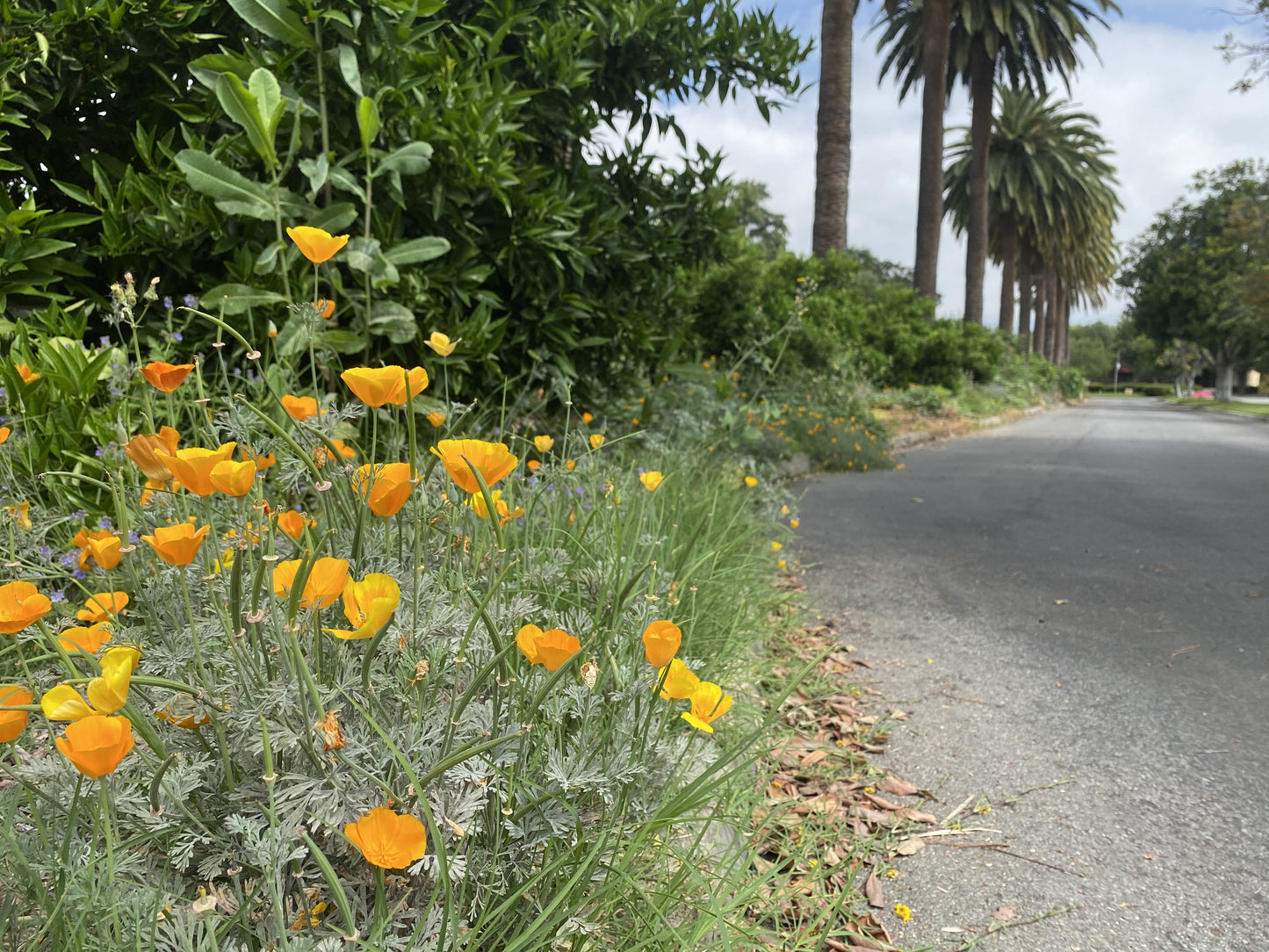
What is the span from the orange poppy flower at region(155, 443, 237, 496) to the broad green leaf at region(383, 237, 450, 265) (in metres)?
1.68

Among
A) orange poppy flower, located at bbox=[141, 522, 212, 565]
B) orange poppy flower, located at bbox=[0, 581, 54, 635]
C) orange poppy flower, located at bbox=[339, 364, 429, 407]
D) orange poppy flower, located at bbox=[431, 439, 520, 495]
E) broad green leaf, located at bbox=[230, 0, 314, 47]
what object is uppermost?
broad green leaf, located at bbox=[230, 0, 314, 47]

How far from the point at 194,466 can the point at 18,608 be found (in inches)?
10.9

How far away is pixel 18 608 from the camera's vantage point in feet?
2.96

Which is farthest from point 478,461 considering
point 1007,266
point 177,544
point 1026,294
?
point 1026,294

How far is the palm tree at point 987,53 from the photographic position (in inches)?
720

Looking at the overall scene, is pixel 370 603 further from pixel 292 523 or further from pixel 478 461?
pixel 292 523

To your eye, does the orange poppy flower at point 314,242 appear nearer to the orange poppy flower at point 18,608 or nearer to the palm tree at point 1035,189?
the orange poppy flower at point 18,608

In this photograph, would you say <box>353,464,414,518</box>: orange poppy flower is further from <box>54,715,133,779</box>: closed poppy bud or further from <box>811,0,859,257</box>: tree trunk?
<box>811,0,859,257</box>: tree trunk

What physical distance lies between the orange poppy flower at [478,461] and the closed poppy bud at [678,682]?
367 millimetres

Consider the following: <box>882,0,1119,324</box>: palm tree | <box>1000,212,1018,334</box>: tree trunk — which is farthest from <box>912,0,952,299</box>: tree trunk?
<box>1000,212,1018,334</box>: tree trunk

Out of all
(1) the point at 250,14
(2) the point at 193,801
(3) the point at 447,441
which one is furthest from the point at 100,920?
(1) the point at 250,14

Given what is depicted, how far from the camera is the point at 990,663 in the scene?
2.82 metres

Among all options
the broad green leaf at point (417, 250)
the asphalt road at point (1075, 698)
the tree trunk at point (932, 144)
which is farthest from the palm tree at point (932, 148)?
the broad green leaf at point (417, 250)

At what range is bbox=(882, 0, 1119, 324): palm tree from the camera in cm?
1828
